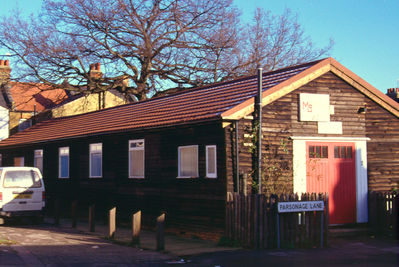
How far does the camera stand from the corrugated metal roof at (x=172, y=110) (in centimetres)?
1544

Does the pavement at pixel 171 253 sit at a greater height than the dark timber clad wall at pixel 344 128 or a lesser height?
lesser

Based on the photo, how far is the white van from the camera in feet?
59.8

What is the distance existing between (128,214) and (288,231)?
7458 millimetres

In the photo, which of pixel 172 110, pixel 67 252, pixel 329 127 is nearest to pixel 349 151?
pixel 329 127

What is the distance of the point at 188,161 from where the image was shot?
15938mm

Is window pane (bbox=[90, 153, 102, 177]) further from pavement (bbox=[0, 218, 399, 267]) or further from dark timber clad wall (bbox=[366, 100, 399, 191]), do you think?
dark timber clad wall (bbox=[366, 100, 399, 191])

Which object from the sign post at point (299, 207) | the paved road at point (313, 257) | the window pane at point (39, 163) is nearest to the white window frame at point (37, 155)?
the window pane at point (39, 163)

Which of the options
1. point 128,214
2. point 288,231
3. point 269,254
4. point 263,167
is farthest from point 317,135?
point 128,214

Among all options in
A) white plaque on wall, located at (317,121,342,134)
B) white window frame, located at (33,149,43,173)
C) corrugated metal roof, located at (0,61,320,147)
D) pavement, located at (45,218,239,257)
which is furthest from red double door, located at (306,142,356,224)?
white window frame, located at (33,149,43,173)

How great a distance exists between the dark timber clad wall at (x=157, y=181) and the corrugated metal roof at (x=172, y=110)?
1.26 ft

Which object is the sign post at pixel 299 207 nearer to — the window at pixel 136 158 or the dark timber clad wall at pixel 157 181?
the dark timber clad wall at pixel 157 181

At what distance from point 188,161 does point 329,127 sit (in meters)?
4.27

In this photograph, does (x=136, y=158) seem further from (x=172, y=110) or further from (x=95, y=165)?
(x=95, y=165)

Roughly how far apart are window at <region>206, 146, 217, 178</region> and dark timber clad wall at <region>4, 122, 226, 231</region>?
15 centimetres
